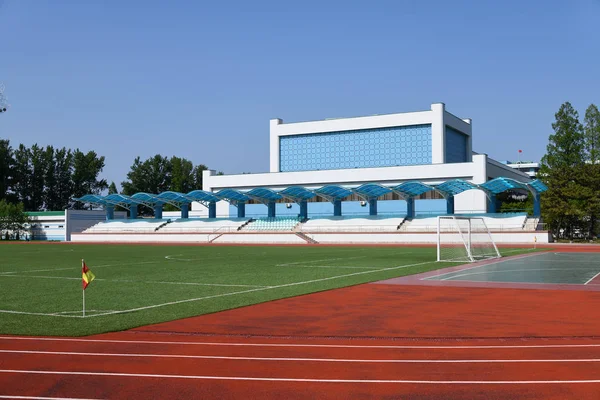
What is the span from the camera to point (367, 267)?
27984 millimetres

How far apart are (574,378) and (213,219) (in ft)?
250

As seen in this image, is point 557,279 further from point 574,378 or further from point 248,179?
point 248,179

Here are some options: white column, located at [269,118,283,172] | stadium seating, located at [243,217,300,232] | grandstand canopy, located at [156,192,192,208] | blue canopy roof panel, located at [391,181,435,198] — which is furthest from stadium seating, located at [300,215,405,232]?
grandstand canopy, located at [156,192,192,208]

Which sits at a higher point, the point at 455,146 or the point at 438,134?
the point at 438,134

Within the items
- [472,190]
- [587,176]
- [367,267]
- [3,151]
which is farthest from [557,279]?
[3,151]

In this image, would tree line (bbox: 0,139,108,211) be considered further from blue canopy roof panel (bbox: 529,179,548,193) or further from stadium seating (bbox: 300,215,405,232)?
blue canopy roof panel (bbox: 529,179,548,193)

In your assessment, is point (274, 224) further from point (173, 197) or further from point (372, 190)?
point (173, 197)

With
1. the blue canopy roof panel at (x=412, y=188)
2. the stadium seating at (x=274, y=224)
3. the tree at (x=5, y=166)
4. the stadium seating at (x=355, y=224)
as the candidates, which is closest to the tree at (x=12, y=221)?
the tree at (x=5, y=166)

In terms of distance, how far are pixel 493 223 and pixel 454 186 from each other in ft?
20.3

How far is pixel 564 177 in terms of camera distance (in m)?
65.2

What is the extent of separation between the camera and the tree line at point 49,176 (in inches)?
4624

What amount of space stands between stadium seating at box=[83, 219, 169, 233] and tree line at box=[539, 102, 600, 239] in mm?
51008

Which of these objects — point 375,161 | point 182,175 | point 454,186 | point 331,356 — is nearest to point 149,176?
point 182,175

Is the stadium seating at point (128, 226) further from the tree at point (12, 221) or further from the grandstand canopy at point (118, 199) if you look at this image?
the tree at point (12, 221)
